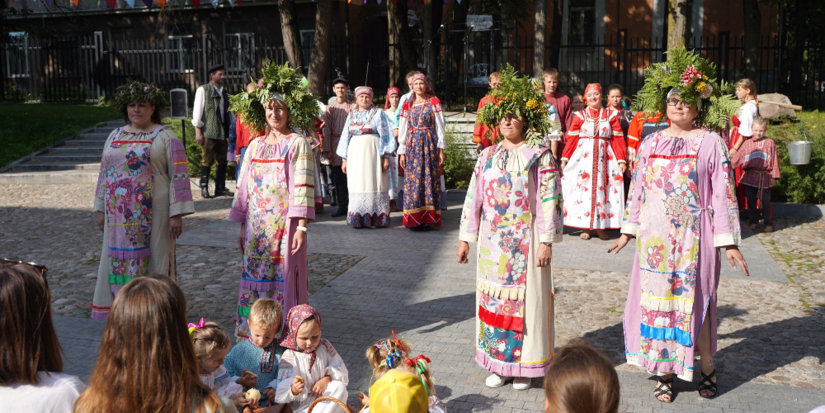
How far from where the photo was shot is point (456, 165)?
43.7 feet

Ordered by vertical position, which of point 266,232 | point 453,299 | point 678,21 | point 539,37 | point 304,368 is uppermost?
point 539,37

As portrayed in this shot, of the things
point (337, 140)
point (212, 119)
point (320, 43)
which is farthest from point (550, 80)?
point (320, 43)

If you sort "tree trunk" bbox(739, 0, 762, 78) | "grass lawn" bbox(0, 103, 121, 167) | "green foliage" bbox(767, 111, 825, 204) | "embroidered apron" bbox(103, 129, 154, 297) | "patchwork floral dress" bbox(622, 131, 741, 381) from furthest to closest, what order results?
"tree trunk" bbox(739, 0, 762, 78) → "grass lawn" bbox(0, 103, 121, 167) → "green foliage" bbox(767, 111, 825, 204) → "embroidered apron" bbox(103, 129, 154, 297) → "patchwork floral dress" bbox(622, 131, 741, 381)

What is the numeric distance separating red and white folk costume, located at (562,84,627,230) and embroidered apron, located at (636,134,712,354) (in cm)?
462

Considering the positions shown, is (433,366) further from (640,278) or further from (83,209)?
(83,209)

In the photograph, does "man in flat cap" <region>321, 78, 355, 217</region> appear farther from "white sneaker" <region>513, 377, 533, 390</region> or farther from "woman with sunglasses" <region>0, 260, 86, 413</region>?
"woman with sunglasses" <region>0, 260, 86, 413</region>

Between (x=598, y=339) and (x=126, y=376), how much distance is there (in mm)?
4151

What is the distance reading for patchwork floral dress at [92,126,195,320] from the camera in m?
5.19

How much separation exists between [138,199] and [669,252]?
3.68m

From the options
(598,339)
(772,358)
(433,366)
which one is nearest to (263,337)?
(433,366)

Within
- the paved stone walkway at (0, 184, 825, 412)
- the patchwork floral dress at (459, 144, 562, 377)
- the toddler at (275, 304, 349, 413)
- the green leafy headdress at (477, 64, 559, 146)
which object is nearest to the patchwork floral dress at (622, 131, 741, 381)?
the paved stone walkway at (0, 184, 825, 412)

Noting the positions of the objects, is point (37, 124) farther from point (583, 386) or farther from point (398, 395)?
point (583, 386)

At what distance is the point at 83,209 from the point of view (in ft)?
38.2

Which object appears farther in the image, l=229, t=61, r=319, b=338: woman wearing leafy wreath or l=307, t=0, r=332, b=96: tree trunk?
l=307, t=0, r=332, b=96: tree trunk
